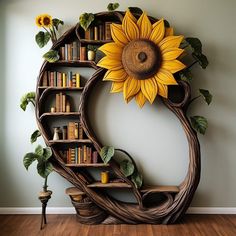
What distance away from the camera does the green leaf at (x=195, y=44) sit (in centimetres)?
304

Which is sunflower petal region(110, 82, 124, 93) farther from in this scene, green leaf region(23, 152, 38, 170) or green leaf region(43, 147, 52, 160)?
green leaf region(23, 152, 38, 170)

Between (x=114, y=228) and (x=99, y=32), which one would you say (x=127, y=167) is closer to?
(x=114, y=228)

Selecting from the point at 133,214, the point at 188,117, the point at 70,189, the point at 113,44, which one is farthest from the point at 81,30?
the point at 133,214

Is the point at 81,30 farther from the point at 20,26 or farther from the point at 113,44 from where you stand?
the point at 20,26

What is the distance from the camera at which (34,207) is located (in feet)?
10.8

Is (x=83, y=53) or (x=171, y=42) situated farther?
(x=83, y=53)

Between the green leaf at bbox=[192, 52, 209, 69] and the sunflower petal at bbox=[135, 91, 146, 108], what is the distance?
0.71 meters

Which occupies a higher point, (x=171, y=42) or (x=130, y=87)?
(x=171, y=42)

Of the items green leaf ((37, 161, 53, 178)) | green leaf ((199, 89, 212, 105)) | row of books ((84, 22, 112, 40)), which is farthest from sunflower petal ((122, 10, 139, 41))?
green leaf ((37, 161, 53, 178))

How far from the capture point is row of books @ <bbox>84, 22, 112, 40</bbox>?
3.11 meters

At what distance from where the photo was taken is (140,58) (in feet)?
9.70

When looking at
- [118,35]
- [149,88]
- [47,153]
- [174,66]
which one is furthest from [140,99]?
[47,153]

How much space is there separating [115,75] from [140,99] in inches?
14.5

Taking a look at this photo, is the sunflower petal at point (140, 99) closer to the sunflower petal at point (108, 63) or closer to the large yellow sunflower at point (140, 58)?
the large yellow sunflower at point (140, 58)
